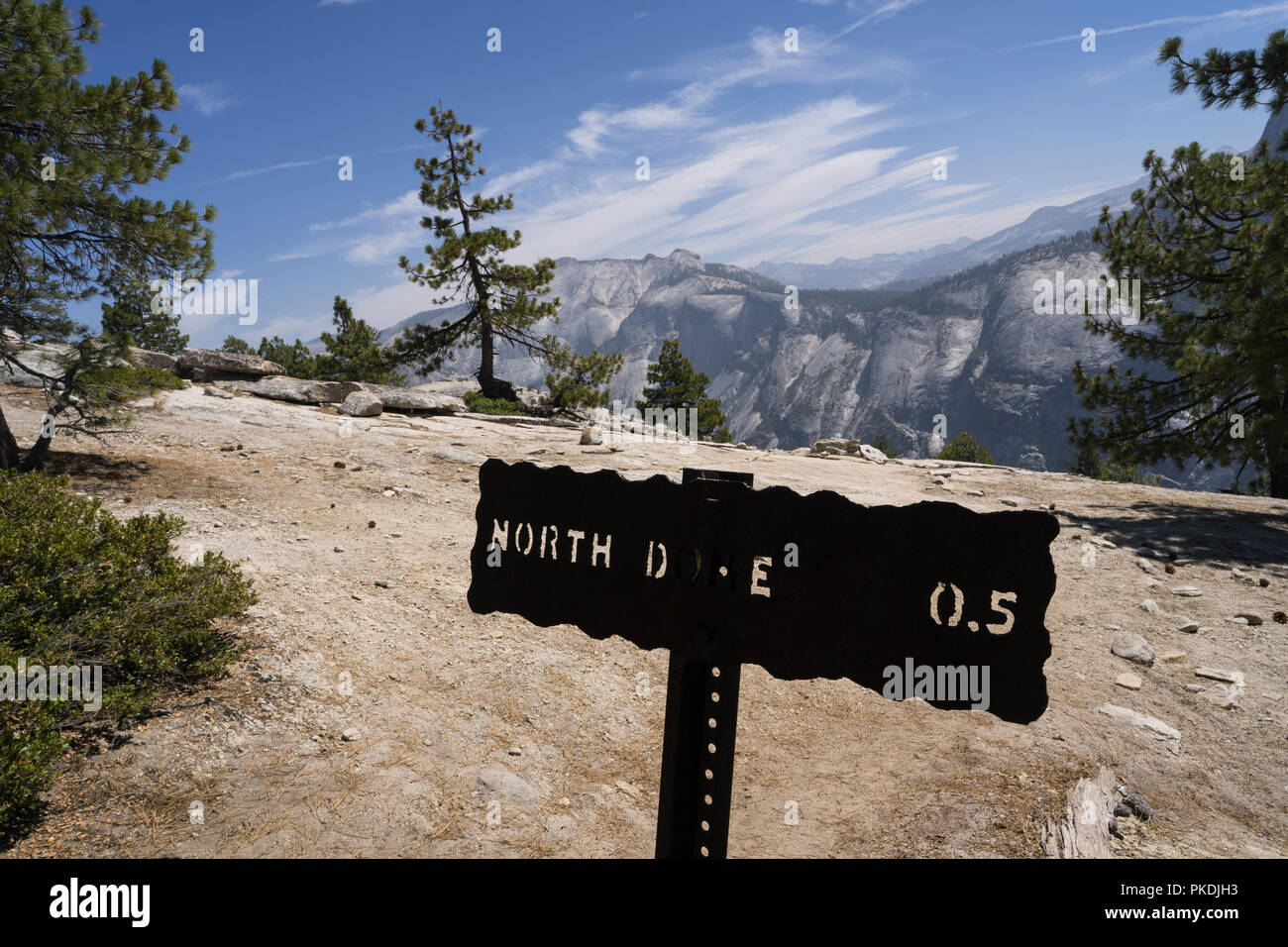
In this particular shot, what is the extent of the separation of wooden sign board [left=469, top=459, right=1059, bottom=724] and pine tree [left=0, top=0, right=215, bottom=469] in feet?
31.6

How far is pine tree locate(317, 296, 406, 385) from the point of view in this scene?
1062 inches

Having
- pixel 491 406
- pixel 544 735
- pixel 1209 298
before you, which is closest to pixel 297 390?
pixel 491 406

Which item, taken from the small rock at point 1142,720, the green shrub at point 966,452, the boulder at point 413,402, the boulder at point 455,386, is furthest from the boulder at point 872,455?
the green shrub at point 966,452

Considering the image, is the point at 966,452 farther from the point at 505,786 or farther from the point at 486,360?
the point at 505,786

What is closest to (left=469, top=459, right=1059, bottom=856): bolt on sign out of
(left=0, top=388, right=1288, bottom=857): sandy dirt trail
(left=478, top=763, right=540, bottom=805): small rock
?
(left=0, top=388, right=1288, bottom=857): sandy dirt trail

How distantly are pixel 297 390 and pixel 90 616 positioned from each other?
51.0ft

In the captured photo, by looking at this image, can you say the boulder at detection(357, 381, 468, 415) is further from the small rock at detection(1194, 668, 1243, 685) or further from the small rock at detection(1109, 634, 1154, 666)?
the small rock at detection(1194, 668, 1243, 685)

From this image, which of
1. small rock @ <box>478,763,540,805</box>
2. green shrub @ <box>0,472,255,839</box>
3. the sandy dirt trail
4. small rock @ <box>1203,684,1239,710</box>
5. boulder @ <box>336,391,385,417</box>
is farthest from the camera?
boulder @ <box>336,391,385,417</box>

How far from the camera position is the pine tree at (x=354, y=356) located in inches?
1062

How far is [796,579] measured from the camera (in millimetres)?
1959

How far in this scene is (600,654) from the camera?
6488 mm

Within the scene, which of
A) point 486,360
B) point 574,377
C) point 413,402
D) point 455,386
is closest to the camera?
point 413,402

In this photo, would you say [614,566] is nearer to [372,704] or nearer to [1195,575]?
[372,704]

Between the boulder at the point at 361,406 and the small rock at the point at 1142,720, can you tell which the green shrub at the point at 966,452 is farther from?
the small rock at the point at 1142,720
